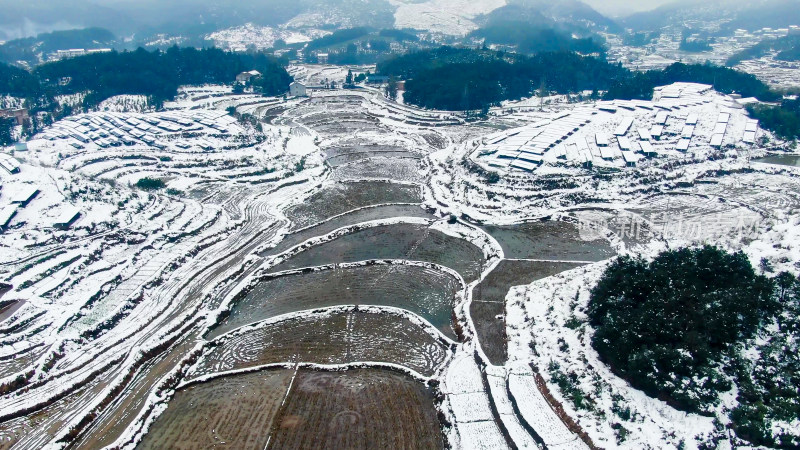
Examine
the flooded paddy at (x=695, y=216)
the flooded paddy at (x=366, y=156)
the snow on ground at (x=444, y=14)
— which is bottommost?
the flooded paddy at (x=695, y=216)

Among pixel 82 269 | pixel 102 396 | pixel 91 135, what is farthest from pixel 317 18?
pixel 102 396

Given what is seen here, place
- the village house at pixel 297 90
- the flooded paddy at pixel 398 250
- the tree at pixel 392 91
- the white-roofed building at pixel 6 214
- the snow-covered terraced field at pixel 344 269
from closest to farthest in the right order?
the snow-covered terraced field at pixel 344 269 → the flooded paddy at pixel 398 250 → the white-roofed building at pixel 6 214 → the tree at pixel 392 91 → the village house at pixel 297 90

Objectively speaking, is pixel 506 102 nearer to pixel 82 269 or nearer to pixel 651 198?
pixel 651 198

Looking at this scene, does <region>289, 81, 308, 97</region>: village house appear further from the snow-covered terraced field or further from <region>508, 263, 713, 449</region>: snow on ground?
<region>508, 263, 713, 449</region>: snow on ground

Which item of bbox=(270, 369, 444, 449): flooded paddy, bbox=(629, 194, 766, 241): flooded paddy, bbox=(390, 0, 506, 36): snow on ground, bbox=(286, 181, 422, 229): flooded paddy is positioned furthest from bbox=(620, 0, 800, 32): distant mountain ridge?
bbox=(270, 369, 444, 449): flooded paddy

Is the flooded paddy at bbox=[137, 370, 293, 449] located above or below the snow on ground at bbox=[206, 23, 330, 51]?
below

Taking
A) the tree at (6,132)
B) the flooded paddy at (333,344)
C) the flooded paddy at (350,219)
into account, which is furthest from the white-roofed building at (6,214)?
the tree at (6,132)

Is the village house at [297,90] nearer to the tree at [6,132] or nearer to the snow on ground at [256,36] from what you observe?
the tree at [6,132]

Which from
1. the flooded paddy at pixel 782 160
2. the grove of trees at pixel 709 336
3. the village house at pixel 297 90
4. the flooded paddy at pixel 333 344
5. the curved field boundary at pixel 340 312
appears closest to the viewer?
the grove of trees at pixel 709 336
